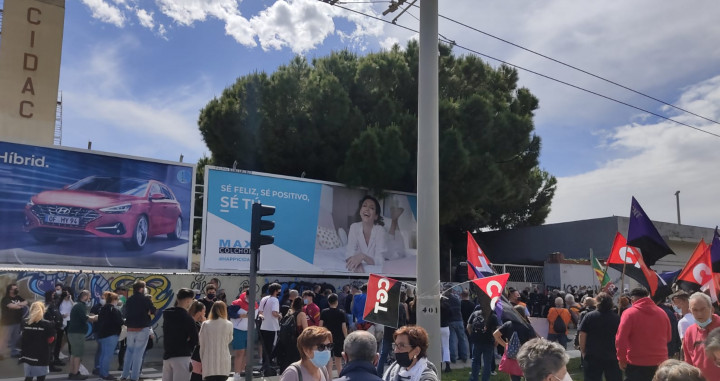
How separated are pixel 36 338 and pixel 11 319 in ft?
13.7

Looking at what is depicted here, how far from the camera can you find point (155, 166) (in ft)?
62.8

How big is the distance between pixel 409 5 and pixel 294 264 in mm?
13279

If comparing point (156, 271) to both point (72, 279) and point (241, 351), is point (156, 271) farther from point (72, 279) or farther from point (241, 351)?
point (241, 351)

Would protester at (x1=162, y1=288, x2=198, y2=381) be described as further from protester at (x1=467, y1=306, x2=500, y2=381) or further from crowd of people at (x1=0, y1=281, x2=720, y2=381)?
protester at (x1=467, y1=306, x2=500, y2=381)

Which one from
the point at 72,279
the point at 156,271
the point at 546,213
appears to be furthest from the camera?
the point at 546,213

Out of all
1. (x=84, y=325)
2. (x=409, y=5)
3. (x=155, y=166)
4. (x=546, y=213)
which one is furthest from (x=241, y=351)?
(x=546, y=213)

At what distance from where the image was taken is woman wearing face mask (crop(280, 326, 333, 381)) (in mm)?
4699

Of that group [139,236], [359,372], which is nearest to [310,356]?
[359,372]

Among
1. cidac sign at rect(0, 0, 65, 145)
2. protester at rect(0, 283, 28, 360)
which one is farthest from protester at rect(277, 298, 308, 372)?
cidac sign at rect(0, 0, 65, 145)

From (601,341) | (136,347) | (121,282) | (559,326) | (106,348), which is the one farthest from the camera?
(121,282)

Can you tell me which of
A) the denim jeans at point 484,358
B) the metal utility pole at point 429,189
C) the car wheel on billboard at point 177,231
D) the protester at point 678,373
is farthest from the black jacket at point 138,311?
the car wheel on billboard at point 177,231

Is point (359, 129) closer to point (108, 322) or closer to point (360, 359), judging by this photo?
point (108, 322)

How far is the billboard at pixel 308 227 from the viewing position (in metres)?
19.8

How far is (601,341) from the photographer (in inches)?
301
